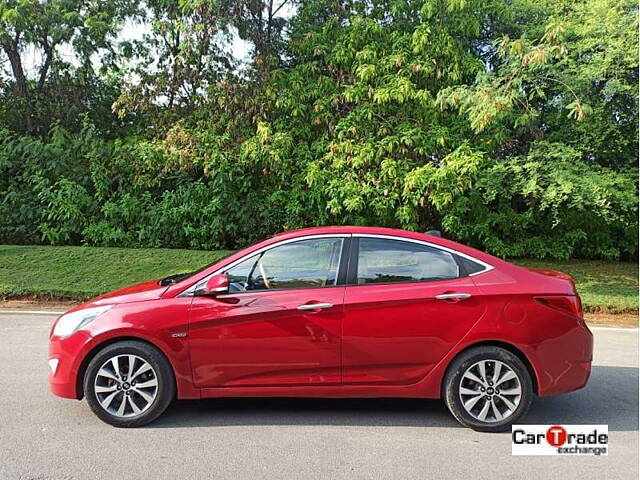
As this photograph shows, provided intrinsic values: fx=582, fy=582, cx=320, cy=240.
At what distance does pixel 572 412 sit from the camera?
16.2 feet

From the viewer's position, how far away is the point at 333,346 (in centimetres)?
452

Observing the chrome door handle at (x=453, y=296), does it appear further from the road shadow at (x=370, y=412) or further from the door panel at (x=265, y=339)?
the road shadow at (x=370, y=412)

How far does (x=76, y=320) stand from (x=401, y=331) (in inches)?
101

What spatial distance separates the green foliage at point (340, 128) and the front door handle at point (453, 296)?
23.6 feet

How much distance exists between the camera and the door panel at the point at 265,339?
4.50 m

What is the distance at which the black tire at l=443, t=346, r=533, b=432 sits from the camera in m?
4.48

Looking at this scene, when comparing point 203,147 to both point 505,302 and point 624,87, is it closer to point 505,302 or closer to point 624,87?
point 624,87

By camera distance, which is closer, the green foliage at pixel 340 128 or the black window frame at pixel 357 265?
the black window frame at pixel 357 265

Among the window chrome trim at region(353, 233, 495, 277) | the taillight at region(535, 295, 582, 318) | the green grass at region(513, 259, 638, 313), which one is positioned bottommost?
the green grass at region(513, 259, 638, 313)

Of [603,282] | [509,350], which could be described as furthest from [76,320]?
[603,282]

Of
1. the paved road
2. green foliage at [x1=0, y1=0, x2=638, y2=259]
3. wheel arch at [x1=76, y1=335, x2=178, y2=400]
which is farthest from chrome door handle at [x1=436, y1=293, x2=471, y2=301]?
green foliage at [x1=0, y1=0, x2=638, y2=259]

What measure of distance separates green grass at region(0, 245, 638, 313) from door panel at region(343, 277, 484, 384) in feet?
22.2

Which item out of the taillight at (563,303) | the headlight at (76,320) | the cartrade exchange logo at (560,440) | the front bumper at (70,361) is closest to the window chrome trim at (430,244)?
the taillight at (563,303)

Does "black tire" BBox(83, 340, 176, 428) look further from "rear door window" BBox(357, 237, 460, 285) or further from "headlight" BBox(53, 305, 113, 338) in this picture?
"rear door window" BBox(357, 237, 460, 285)
